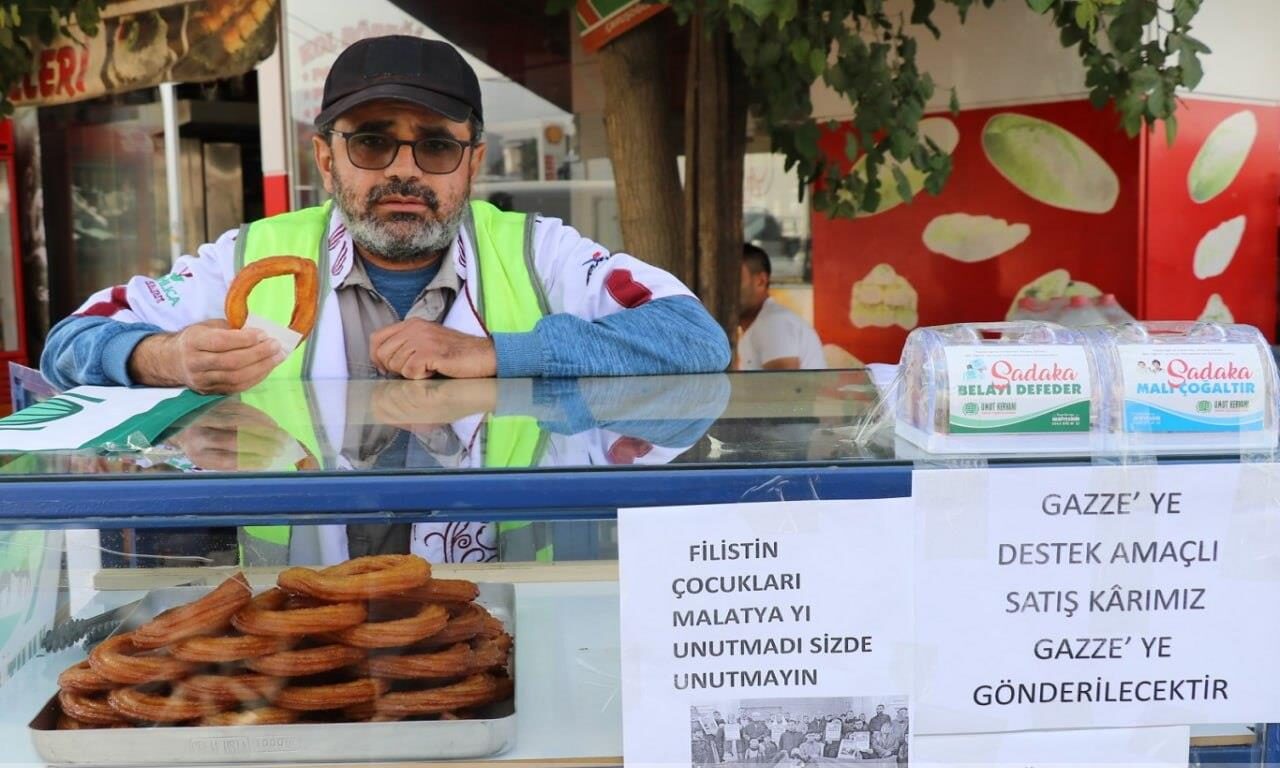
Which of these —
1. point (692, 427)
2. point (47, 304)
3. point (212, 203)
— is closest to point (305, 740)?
point (692, 427)

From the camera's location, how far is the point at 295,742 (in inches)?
49.1

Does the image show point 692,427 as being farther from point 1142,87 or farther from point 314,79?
point 314,79

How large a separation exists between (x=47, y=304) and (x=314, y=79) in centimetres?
371

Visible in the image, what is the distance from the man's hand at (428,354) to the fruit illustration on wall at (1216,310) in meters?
3.81

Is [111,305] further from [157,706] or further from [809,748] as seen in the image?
[809,748]

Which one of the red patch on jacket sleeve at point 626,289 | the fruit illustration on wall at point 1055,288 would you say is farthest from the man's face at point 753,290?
the red patch on jacket sleeve at point 626,289

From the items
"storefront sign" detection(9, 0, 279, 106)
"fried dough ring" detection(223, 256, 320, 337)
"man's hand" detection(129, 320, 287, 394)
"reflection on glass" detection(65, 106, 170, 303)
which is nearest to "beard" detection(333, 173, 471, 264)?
"fried dough ring" detection(223, 256, 320, 337)

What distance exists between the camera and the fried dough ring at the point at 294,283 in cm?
177

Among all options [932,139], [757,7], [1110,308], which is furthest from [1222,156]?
[757,7]

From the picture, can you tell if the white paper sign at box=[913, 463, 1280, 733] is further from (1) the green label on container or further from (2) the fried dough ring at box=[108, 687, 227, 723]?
(2) the fried dough ring at box=[108, 687, 227, 723]

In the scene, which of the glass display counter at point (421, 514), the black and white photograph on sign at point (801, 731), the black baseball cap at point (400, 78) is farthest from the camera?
the black baseball cap at point (400, 78)

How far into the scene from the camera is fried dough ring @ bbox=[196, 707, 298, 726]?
4.14 feet

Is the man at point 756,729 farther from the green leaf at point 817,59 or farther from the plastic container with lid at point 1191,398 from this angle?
the green leaf at point 817,59

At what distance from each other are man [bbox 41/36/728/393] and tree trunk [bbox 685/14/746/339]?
54.1 inches
